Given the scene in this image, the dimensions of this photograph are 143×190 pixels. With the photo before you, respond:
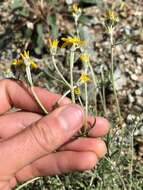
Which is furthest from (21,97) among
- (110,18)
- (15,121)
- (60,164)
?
(110,18)

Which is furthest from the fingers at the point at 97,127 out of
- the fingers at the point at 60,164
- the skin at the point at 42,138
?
the fingers at the point at 60,164

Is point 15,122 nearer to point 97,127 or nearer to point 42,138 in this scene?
point 97,127

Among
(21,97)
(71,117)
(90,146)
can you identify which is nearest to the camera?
(71,117)

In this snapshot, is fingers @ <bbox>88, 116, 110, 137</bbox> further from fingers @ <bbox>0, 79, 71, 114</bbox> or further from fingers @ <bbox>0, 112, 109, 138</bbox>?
fingers @ <bbox>0, 112, 109, 138</bbox>

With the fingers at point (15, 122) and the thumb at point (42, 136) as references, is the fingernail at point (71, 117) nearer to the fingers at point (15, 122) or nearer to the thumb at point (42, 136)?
the thumb at point (42, 136)

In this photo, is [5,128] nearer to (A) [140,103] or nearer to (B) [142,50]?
(A) [140,103]

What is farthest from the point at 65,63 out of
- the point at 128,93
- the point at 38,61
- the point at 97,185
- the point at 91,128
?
the point at 91,128
